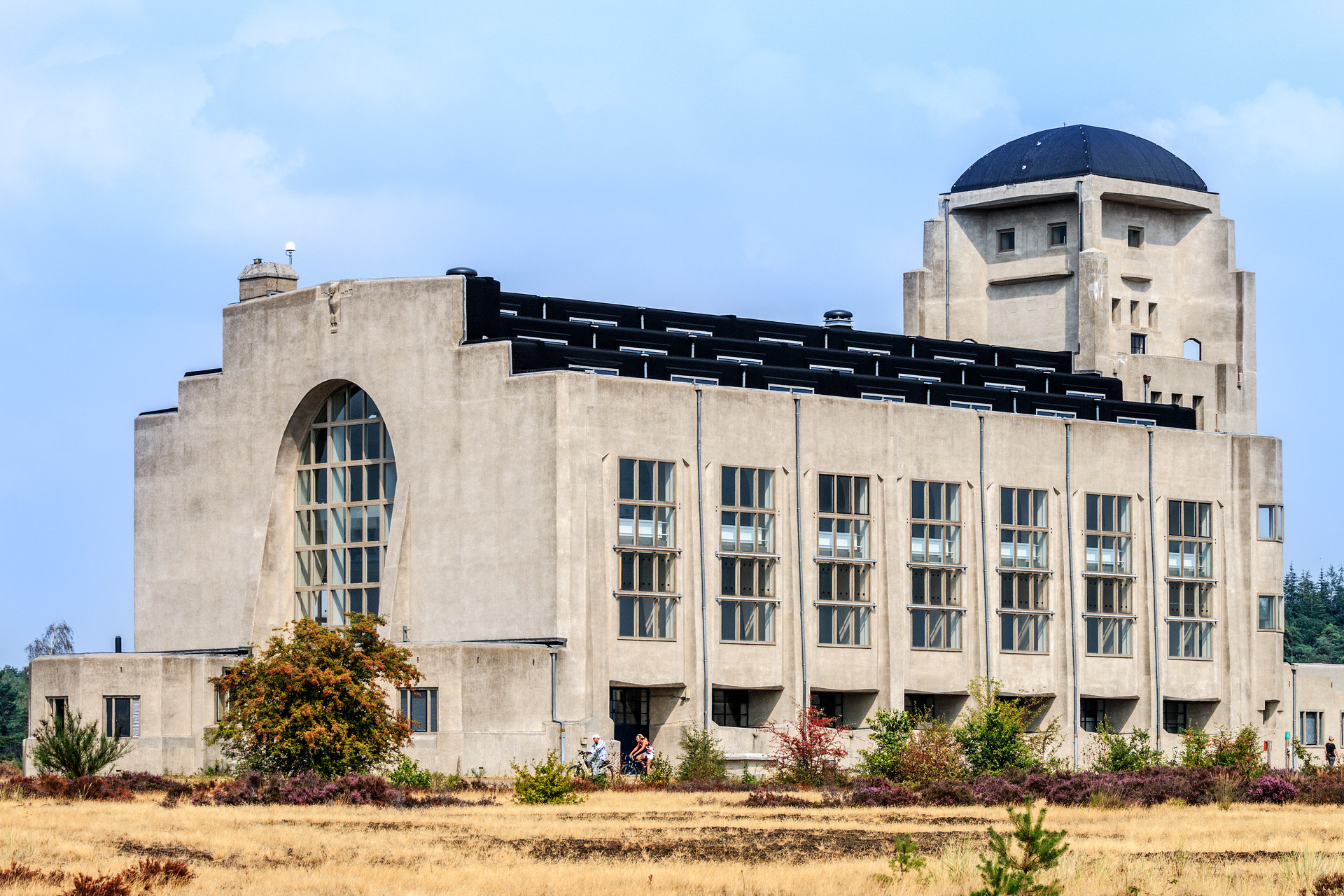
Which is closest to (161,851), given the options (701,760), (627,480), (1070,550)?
(701,760)

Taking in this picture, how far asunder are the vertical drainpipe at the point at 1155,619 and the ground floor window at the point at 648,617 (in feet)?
69.9

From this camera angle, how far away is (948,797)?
50.1 metres

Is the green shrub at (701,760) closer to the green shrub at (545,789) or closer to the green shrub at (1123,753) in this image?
the green shrub at (1123,753)

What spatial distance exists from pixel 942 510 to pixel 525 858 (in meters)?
45.7

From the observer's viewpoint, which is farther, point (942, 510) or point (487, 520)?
point (942, 510)

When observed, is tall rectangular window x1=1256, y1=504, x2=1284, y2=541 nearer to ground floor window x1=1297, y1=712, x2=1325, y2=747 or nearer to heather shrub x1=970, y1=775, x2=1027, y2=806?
ground floor window x1=1297, y1=712, x2=1325, y2=747

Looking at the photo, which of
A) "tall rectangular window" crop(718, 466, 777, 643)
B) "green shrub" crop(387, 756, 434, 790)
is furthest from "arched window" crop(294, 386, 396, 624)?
"green shrub" crop(387, 756, 434, 790)

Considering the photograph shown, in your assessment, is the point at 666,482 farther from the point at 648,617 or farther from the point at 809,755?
the point at 809,755

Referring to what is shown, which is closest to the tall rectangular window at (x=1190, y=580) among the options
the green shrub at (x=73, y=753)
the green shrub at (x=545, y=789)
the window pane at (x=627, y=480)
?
the window pane at (x=627, y=480)

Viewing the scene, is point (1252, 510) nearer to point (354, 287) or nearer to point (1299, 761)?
point (1299, 761)

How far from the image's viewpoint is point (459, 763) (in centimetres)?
6512

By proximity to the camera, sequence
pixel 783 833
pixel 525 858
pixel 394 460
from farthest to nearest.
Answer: pixel 394 460 → pixel 783 833 → pixel 525 858

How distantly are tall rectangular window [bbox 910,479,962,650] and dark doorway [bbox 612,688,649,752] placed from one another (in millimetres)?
10597

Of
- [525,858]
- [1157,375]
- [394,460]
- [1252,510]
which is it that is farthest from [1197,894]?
[1157,375]
